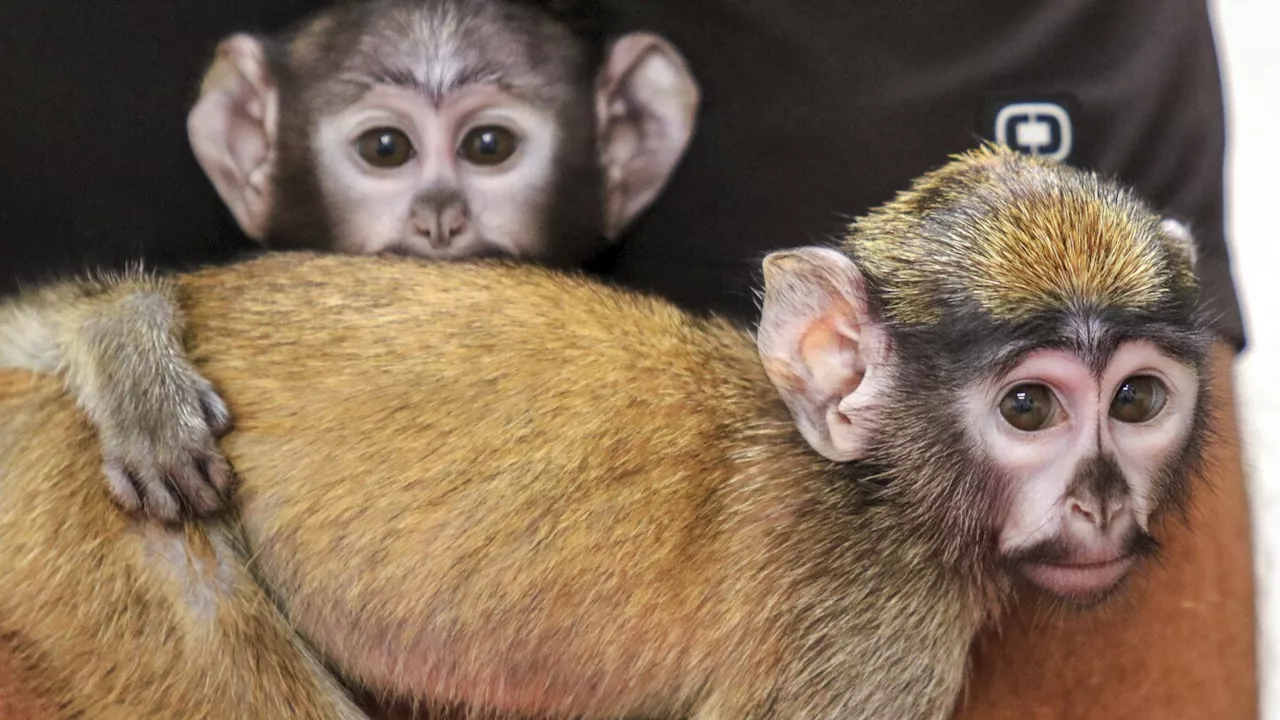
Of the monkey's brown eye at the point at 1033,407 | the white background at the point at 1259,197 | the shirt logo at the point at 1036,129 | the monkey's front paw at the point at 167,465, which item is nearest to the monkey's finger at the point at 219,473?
the monkey's front paw at the point at 167,465

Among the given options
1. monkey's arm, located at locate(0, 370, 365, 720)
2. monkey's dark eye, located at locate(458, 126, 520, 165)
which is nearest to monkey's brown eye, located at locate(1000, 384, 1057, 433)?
monkey's dark eye, located at locate(458, 126, 520, 165)

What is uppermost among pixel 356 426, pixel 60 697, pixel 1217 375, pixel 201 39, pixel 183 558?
pixel 201 39

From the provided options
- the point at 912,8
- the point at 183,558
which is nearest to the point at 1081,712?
the point at 912,8

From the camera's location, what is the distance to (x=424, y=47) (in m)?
0.96

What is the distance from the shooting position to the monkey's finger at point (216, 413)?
0.90 m

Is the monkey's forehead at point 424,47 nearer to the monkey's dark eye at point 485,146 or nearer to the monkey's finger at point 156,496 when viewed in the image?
the monkey's dark eye at point 485,146

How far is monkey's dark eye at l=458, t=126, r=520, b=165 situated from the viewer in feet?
3.18

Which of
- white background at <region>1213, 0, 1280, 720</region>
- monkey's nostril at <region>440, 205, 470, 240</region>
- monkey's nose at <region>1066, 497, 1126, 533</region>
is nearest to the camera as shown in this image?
monkey's nose at <region>1066, 497, 1126, 533</region>

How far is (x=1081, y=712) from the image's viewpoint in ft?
3.26

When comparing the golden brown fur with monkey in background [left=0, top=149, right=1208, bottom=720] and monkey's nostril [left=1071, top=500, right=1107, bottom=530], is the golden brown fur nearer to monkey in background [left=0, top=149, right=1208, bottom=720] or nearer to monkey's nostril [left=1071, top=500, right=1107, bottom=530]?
monkey in background [left=0, top=149, right=1208, bottom=720]

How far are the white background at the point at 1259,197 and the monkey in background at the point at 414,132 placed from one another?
0.71 metres

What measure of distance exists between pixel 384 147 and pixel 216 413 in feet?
0.89

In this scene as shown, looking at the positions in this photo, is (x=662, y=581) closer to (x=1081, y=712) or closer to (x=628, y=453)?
(x=628, y=453)

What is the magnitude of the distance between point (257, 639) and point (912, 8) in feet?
2.67
